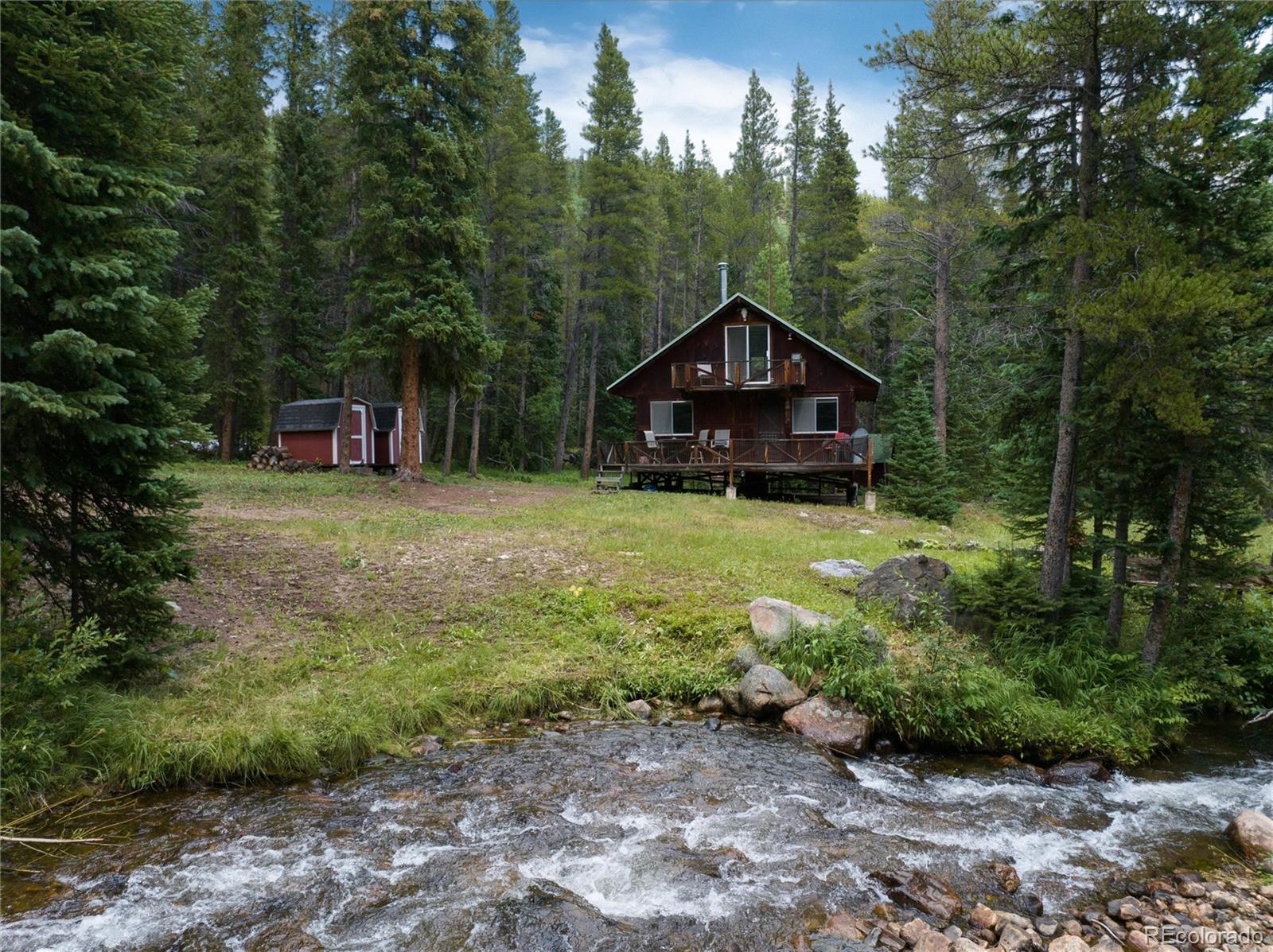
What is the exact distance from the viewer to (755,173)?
124ft

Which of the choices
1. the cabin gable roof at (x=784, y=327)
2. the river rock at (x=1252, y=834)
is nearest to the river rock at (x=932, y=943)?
the river rock at (x=1252, y=834)

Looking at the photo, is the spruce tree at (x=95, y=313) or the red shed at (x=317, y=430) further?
the red shed at (x=317, y=430)

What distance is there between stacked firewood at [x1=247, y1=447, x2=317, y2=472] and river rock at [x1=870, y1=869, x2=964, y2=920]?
83.4ft

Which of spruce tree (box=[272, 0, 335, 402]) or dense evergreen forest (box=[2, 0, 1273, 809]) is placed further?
spruce tree (box=[272, 0, 335, 402])

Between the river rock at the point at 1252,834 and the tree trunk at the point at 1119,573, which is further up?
the tree trunk at the point at 1119,573

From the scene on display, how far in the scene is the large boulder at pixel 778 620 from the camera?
Result: 24.2 feet

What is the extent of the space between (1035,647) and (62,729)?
9.40m

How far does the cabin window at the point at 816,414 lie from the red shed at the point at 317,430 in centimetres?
1774

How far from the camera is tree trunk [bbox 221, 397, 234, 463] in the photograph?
25.6 m

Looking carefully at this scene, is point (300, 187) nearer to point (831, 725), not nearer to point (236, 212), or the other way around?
point (236, 212)

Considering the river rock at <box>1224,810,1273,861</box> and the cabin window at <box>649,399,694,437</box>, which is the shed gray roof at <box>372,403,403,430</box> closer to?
the cabin window at <box>649,399,694,437</box>

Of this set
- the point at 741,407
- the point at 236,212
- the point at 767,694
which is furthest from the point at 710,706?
the point at 236,212

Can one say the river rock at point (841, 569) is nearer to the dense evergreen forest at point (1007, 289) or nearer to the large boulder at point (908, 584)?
the large boulder at point (908, 584)

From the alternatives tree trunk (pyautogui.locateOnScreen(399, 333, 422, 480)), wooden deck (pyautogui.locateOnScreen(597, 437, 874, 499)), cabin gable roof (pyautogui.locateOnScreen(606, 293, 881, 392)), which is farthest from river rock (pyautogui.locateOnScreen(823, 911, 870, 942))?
cabin gable roof (pyautogui.locateOnScreen(606, 293, 881, 392))
